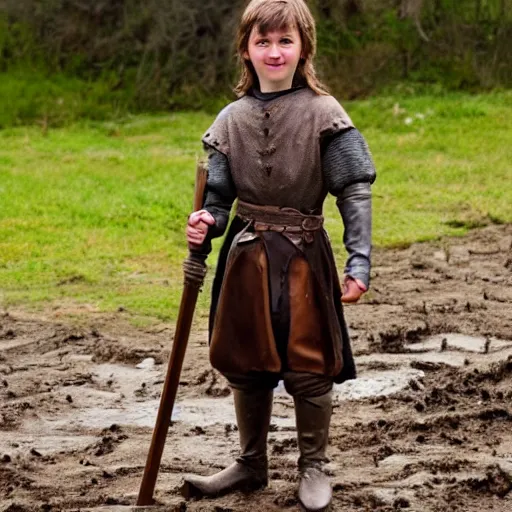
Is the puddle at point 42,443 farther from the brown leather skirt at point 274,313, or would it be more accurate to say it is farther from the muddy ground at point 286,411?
the brown leather skirt at point 274,313

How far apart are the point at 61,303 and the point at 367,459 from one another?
3.26 meters

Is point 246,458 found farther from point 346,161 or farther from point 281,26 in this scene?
point 281,26

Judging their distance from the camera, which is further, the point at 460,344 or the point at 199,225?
the point at 460,344

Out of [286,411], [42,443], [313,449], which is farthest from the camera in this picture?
[286,411]

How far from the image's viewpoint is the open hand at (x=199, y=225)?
4152 millimetres

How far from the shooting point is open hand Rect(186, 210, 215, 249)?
13.6 feet

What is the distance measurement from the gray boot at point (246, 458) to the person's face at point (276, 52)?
1034mm

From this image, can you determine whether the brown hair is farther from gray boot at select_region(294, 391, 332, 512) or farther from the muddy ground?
the muddy ground

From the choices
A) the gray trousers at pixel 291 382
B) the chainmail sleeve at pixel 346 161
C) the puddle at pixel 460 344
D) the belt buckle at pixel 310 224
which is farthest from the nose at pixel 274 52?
the puddle at pixel 460 344

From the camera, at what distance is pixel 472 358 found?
20.6ft

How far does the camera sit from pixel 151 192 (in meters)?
10.6

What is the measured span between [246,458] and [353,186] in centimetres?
99

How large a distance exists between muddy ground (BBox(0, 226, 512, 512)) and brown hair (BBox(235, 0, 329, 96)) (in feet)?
4.47

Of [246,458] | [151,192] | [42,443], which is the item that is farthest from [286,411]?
[151,192]
